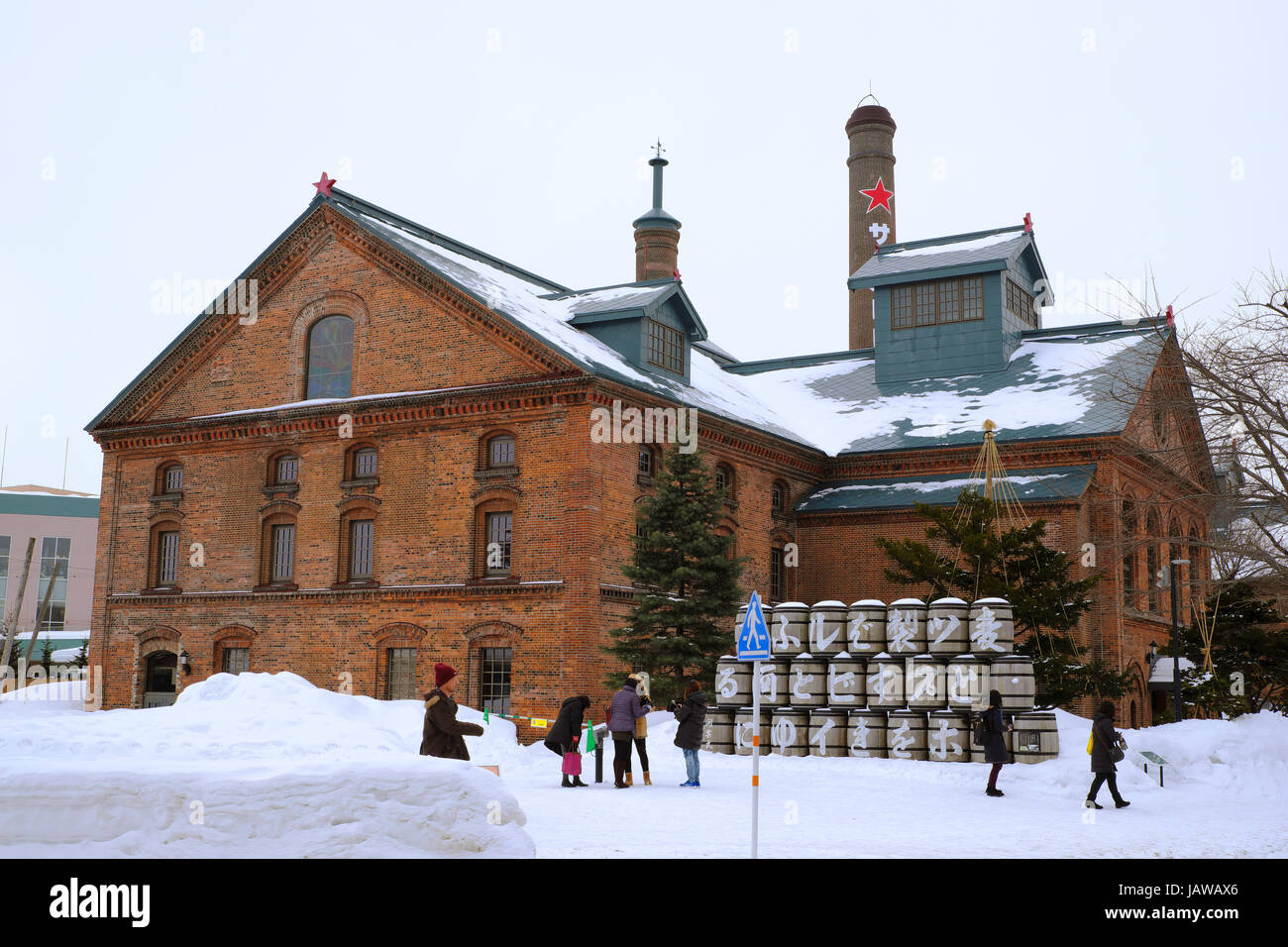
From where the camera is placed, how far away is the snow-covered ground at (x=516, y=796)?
388 inches

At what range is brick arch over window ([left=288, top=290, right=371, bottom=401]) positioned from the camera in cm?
3181

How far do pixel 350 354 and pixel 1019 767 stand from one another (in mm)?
18696

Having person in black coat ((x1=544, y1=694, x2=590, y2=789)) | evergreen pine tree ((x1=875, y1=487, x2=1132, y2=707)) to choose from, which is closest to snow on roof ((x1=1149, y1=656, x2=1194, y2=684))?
evergreen pine tree ((x1=875, y1=487, x2=1132, y2=707))

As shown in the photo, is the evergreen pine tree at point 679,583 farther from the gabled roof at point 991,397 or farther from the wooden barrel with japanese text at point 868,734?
the gabled roof at point 991,397

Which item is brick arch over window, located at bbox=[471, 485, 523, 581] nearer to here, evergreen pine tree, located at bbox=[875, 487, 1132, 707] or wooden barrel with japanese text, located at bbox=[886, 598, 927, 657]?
evergreen pine tree, located at bbox=[875, 487, 1132, 707]

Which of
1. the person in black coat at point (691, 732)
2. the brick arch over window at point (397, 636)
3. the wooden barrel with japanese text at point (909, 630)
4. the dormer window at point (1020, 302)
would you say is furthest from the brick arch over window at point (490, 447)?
the dormer window at point (1020, 302)

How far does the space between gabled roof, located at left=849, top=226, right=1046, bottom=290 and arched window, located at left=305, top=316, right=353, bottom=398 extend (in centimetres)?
1660

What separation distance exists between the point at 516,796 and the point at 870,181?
144ft

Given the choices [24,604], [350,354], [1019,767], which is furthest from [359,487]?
[24,604]

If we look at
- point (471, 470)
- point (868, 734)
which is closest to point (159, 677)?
point (471, 470)

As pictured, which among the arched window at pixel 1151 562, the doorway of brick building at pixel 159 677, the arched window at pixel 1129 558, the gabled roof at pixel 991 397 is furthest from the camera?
the arched window at pixel 1151 562

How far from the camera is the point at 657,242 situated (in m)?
54.8

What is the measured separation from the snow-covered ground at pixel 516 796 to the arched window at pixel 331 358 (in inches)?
371

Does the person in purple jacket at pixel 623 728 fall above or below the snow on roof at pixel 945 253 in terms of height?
below
